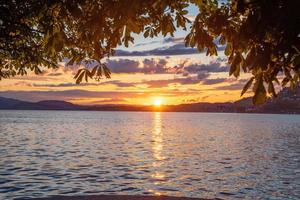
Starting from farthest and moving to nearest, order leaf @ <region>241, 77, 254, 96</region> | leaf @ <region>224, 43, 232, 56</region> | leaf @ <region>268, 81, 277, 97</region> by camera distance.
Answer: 1. leaf @ <region>224, 43, 232, 56</region>
2. leaf @ <region>268, 81, 277, 97</region>
3. leaf @ <region>241, 77, 254, 96</region>

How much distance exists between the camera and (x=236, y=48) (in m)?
6.76

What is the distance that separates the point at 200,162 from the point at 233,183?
18.9 m

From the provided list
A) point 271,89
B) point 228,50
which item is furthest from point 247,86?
point 228,50

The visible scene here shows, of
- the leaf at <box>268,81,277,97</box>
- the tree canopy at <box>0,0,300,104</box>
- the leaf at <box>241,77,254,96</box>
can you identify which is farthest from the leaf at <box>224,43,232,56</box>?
the leaf at <box>241,77,254,96</box>

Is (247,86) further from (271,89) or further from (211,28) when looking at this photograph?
(211,28)

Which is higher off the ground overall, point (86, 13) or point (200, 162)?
point (86, 13)

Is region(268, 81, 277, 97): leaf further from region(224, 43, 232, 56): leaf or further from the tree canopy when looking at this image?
region(224, 43, 232, 56): leaf

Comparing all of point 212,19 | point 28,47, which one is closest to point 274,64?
point 212,19

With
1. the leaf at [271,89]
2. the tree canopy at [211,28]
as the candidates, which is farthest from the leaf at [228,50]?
the leaf at [271,89]

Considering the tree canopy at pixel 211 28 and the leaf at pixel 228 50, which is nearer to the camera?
the tree canopy at pixel 211 28

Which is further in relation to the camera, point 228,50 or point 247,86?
point 228,50

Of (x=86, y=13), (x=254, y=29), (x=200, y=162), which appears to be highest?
(x=86, y=13)

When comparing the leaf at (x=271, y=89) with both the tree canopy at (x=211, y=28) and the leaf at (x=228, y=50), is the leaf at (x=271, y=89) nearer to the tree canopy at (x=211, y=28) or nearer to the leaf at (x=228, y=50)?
the tree canopy at (x=211, y=28)

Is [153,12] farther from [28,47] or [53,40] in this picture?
[28,47]
